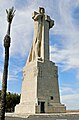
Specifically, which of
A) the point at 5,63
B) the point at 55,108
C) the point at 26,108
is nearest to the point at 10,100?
the point at 26,108

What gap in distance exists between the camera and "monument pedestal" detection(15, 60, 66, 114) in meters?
20.5

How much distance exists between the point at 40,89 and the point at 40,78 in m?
1.25

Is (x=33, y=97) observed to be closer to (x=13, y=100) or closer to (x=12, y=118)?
(x=12, y=118)

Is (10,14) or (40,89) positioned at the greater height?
(10,14)

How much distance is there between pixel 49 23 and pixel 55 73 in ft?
22.3

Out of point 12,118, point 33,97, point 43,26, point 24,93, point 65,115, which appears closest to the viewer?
point 12,118

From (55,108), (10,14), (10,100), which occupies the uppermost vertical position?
(10,14)

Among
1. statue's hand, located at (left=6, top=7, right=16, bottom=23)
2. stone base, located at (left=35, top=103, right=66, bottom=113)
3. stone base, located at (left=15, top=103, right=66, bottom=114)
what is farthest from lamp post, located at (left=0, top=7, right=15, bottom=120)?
stone base, located at (left=35, top=103, right=66, bottom=113)

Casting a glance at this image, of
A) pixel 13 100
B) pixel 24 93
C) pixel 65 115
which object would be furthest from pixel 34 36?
pixel 13 100

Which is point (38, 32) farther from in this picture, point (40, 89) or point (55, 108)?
point (55, 108)

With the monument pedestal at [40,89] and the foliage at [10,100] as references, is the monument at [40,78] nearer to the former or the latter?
the monument pedestal at [40,89]

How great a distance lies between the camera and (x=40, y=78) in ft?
70.7

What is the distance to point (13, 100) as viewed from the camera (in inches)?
1533

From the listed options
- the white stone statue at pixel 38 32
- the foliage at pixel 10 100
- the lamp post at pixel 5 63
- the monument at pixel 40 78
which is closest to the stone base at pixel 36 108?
the monument at pixel 40 78
